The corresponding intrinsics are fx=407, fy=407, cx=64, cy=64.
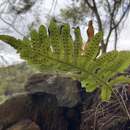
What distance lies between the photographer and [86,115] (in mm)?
3277

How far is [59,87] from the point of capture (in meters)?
3.67

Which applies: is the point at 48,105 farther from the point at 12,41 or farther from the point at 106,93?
the point at 12,41

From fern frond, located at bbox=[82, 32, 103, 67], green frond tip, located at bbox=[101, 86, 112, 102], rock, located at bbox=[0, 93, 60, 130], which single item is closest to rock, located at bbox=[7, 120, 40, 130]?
rock, located at bbox=[0, 93, 60, 130]

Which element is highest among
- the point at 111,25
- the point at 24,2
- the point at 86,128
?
the point at 24,2

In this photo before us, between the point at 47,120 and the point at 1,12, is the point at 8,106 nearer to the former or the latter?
the point at 47,120

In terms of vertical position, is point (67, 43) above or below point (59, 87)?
below

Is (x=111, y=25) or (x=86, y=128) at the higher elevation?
(x=111, y=25)

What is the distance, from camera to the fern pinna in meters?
1.08

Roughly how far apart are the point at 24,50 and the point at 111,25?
24.4 ft

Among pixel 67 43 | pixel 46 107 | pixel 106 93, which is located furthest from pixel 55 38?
pixel 46 107

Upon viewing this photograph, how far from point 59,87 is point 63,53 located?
2546 mm

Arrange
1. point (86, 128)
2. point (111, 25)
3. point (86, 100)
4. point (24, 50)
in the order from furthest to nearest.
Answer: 1. point (111, 25)
2. point (86, 100)
3. point (86, 128)
4. point (24, 50)

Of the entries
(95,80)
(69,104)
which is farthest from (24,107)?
(95,80)

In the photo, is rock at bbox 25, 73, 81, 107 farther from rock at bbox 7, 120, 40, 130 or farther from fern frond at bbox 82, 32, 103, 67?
fern frond at bbox 82, 32, 103, 67
